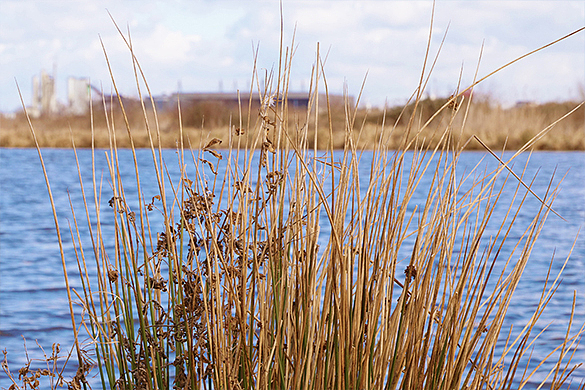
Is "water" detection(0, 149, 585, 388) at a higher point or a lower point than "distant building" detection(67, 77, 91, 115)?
lower

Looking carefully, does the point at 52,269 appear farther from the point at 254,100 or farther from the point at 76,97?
the point at 76,97

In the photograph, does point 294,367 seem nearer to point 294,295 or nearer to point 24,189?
point 294,295

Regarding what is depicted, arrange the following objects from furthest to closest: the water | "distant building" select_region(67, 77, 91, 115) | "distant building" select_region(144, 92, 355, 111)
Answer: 1. "distant building" select_region(67, 77, 91, 115)
2. the water
3. "distant building" select_region(144, 92, 355, 111)

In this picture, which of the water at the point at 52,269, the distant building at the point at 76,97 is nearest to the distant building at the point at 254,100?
the water at the point at 52,269

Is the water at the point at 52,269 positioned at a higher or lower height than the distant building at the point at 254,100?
lower

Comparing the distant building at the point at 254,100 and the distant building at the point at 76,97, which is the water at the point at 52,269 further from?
the distant building at the point at 76,97

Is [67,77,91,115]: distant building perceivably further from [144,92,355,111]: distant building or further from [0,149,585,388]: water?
[0,149,585,388]: water

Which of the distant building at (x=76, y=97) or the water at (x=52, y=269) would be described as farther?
the distant building at (x=76, y=97)

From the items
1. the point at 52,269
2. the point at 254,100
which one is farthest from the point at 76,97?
the point at 52,269

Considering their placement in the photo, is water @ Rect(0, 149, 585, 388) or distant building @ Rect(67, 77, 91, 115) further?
distant building @ Rect(67, 77, 91, 115)

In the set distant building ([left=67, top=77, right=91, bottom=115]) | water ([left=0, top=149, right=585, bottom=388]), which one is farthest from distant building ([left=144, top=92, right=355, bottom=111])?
distant building ([left=67, top=77, right=91, bottom=115])

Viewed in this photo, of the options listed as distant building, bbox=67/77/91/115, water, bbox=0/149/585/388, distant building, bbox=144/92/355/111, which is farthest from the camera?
distant building, bbox=67/77/91/115

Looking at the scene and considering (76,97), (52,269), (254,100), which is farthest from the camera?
(76,97)

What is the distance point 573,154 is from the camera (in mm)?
16906
